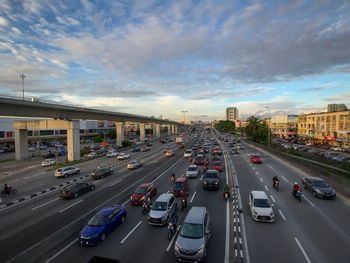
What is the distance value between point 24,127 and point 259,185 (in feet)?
164

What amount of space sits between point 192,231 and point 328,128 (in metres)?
97.5

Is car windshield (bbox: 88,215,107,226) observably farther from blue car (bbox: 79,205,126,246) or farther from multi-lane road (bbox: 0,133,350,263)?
multi-lane road (bbox: 0,133,350,263)

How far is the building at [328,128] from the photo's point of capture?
8415 cm

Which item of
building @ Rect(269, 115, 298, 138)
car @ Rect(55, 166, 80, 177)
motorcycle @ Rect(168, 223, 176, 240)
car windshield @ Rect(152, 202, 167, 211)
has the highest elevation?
building @ Rect(269, 115, 298, 138)

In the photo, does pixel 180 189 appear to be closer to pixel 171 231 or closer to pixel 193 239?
pixel 171 231

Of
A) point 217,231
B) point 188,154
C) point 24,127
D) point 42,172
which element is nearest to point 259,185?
point 217,231

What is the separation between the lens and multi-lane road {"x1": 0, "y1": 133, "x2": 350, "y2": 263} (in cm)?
1377

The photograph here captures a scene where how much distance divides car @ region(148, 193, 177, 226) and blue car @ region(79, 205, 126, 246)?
6.69 ft

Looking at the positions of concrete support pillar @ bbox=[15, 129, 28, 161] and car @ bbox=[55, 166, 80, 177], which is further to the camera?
concrete support pillar @ bbox=[15, 129, 28, 161]

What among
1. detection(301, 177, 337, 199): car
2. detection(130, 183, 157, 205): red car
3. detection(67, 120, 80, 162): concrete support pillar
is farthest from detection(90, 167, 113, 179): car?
detection(301, 177, 337, 199): car

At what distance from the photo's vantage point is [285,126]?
5571 inches

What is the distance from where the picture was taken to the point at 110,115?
247 ft

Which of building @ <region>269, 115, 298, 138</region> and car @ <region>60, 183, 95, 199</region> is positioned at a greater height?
building @ <region>269, 115, 298, 138</region>

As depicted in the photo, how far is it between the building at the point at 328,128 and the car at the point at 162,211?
79396 millimetres
